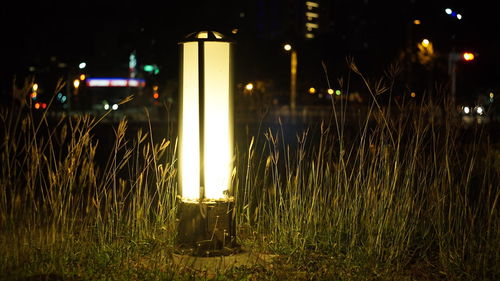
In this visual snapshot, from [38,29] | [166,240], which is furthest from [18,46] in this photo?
[166,240]

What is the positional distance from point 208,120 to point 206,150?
9.2 inches

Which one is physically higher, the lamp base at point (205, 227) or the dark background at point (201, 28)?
the dark background at point (201, 28)

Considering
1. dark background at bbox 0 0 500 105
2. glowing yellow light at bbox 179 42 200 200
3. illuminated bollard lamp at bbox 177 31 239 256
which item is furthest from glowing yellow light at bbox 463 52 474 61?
glowing yellow light at bbox 179 42 200 200

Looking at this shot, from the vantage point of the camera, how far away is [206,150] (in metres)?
5.00

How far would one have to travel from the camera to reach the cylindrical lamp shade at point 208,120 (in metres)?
5.00

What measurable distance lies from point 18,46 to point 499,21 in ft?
44.4

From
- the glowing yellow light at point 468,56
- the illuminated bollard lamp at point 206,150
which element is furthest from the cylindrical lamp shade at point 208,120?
the glowing yellow light at point 468,56

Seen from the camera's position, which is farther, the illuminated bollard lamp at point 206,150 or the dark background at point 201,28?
the dark background at point 201,28

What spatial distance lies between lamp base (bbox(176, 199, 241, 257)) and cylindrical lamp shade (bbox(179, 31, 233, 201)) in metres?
0.09

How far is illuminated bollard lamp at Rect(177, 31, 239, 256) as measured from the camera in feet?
16.2

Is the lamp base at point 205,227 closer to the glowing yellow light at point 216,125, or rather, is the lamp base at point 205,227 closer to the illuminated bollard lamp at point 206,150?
the illuminated bollard lamp at point 206,150

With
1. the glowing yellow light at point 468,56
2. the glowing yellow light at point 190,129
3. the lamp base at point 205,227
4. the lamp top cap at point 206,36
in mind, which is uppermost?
the glowing yellow light at point 468,56

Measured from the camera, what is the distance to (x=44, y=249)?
4.58 metres

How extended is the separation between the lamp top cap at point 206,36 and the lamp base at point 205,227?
1.26m
